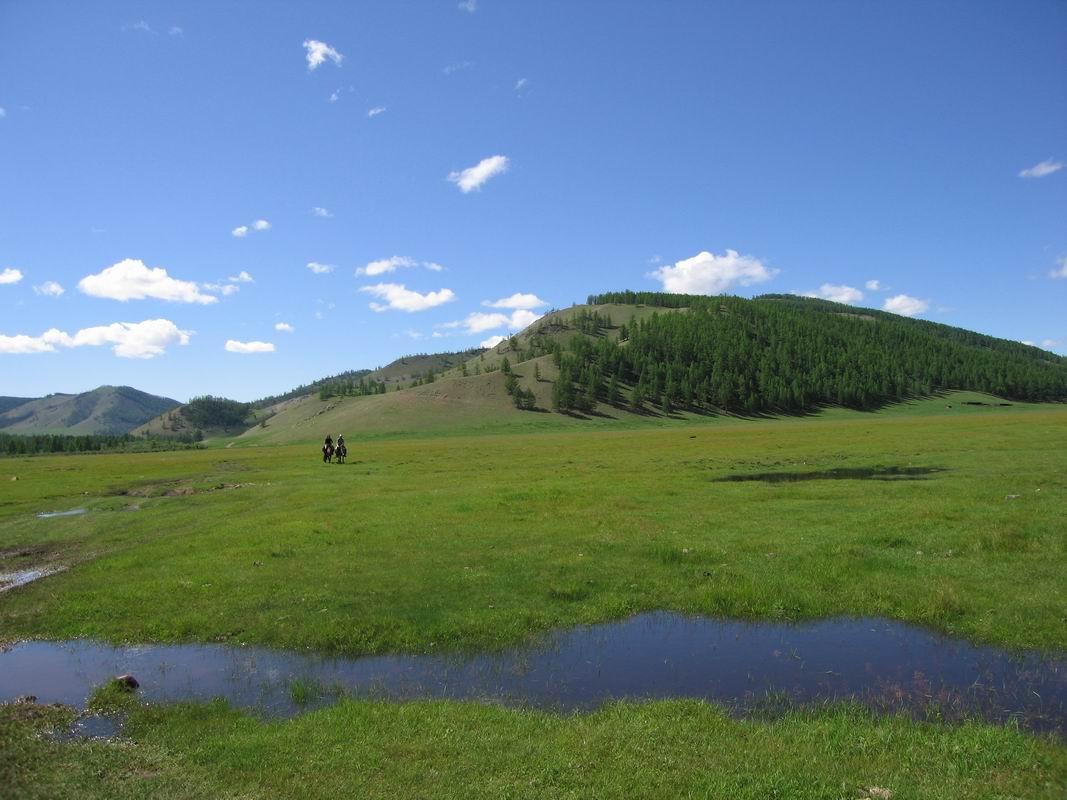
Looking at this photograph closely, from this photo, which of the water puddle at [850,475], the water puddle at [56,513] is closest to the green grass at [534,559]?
the water puddle at [56,513]

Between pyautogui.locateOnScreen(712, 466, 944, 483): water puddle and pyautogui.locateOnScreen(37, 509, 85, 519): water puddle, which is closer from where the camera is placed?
pyautogui.locateOnScreen(37, 509, 85, 519): water puddle

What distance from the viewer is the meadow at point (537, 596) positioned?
9.06 meters

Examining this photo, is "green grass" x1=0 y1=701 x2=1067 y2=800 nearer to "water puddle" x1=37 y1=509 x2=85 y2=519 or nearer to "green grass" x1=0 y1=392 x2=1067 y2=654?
"green grass" x1=0 y1=392 x2=1067 y2=654

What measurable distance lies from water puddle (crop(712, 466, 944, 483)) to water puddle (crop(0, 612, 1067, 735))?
92.8ft

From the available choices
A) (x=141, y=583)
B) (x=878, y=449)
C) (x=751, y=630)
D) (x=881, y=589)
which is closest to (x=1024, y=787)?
(x=751, y=630)

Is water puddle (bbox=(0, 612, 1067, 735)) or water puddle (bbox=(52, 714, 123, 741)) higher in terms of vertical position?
water puddle (bbox=(52, 714, 123, 741))

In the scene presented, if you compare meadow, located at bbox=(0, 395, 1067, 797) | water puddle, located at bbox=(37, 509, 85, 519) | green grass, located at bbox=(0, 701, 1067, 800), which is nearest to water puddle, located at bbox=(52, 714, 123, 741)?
green grass, located at bbox=(0, 701, 1067, 800)

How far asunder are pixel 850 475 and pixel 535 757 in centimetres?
4160

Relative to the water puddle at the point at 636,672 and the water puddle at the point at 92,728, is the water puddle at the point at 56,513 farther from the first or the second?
the water puddle at the point at 92,728

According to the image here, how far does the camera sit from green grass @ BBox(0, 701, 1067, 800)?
857cm

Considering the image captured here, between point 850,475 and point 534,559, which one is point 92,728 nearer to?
point 534,559

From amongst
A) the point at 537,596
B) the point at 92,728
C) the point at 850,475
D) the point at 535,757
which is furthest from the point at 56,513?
the point at 850,475

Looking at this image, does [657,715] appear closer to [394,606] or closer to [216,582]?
[394,606]

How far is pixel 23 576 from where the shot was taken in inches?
930
